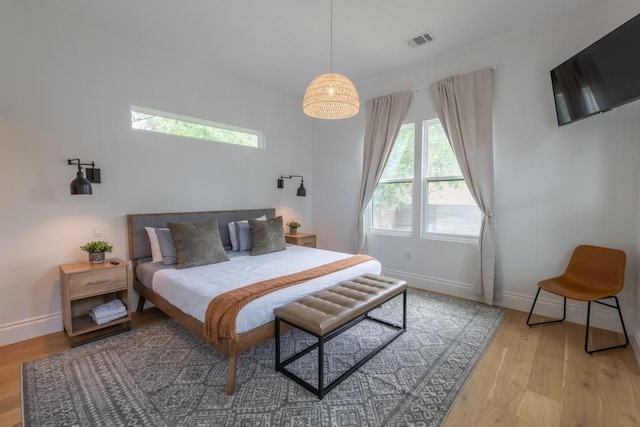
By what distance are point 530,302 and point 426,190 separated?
1.74m

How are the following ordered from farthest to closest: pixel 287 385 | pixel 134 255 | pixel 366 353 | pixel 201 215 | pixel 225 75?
pixel 225 75, pixel 201 215, pixel 134 255, pixel 366 353, pixel 287 385

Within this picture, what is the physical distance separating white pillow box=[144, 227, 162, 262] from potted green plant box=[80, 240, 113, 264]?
1.34 ft

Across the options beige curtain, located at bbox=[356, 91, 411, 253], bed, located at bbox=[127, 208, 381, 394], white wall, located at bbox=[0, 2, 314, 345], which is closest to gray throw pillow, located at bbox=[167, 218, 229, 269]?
bed, located at bbox=[127, 208, 381, 394]

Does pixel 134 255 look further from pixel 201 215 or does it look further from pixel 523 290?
pixel 523 290

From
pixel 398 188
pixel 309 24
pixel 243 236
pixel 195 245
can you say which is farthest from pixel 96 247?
pixel 398 188

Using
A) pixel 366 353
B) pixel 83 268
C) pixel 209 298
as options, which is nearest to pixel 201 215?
pixel 83 268

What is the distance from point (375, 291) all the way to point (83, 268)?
2628 mm

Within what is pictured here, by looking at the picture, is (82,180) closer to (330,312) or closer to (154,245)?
(154,245)

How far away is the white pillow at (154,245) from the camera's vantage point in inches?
123

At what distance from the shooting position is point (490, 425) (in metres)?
1.65

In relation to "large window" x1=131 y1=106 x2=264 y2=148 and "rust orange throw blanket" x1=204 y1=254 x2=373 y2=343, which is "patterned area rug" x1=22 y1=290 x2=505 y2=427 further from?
"large window" x1=131 y1=106 x2=264 y2=148

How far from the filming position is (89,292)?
8.41ft

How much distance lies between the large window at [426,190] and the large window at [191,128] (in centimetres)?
211

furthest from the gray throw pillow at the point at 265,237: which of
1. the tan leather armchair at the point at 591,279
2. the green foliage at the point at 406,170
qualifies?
the tan leather armchair at the point at 591,279
